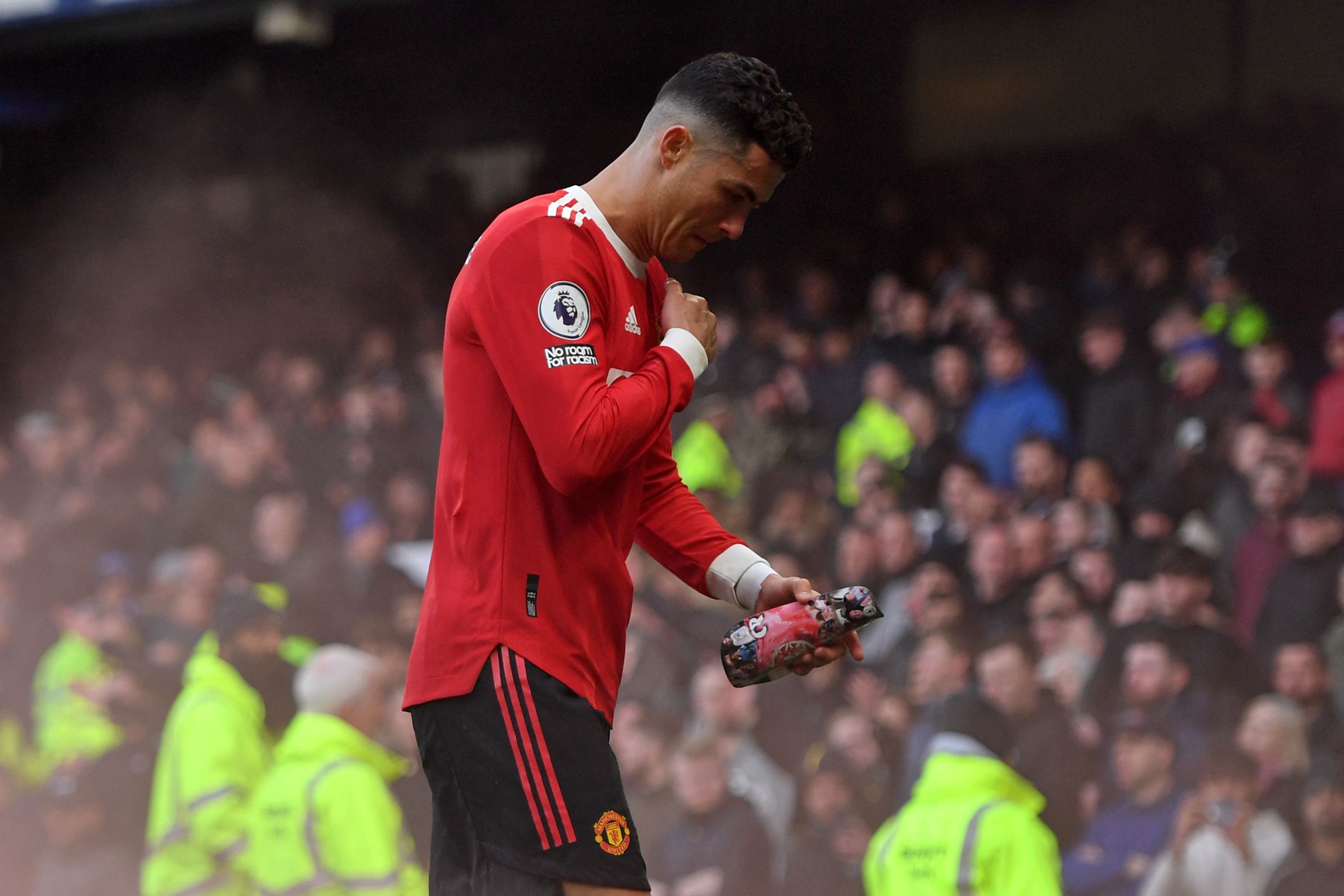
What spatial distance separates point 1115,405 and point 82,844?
4.94 metres

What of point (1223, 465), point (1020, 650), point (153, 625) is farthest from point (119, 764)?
point (1223, 465)

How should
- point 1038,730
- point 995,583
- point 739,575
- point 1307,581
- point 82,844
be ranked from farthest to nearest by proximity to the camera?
point 82,844 → point 995,583 → point 1307,581 → point 1038,730 → point 739,575

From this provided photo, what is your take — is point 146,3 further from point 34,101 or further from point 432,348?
point 34,101

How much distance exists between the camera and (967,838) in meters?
5.05

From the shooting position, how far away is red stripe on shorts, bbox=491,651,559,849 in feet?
6.63

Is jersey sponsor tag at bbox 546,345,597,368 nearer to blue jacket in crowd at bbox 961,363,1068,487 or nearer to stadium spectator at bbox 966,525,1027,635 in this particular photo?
stadium spectator at bbox 966,525,1027,635

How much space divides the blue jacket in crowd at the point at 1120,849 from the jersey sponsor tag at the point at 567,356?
3698 millimetres

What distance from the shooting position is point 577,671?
209cm

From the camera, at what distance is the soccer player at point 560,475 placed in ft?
6.61

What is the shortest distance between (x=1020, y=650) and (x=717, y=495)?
185 centimetres

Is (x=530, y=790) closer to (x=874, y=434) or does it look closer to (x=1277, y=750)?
(x=1277, y=750)

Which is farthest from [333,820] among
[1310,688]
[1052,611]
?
[1310,688]

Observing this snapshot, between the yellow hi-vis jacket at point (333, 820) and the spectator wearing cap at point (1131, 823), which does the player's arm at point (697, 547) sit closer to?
the spectator wearing cap at point (1131, 823)

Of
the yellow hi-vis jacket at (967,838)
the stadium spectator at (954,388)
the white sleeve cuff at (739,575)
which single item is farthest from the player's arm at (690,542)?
the stadium spectator at (954,388)
